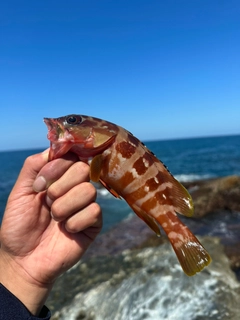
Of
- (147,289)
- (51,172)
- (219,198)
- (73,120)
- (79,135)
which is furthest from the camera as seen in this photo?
(219,198)

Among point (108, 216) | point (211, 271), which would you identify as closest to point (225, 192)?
point (108, 216)

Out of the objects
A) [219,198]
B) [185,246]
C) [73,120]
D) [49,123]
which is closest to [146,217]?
[185,246]

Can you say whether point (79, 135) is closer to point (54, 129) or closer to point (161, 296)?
point (54, 129)

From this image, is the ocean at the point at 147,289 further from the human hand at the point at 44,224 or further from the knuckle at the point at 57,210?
the knuckle at the point at 57,210

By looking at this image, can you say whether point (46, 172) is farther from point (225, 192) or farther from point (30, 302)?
point (225, 192)

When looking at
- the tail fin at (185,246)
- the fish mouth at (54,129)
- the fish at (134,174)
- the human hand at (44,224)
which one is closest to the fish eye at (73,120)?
the fish at (134,174)

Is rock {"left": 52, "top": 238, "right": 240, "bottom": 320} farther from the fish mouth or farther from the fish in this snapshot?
the fish mouth
